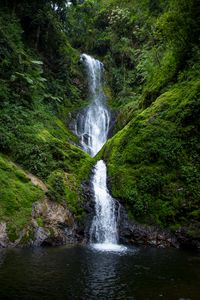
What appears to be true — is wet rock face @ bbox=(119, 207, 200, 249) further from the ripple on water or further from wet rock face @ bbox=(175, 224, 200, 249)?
the ripple on water

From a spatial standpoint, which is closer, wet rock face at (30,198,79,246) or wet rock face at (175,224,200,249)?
wet rock face at (30,198,79,246)

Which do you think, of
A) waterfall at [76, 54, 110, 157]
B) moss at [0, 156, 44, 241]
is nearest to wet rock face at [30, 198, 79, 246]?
moss at [0, 156, 44, 241]

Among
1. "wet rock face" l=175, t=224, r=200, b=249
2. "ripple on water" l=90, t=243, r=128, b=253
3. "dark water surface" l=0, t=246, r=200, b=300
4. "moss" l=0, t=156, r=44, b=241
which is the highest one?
"moss" l=0, t=156, r=44, b=241

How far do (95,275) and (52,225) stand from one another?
6.49m

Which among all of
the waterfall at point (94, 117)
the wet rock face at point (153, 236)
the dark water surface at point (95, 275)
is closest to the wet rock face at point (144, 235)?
the wet rock face at point (153, 236)

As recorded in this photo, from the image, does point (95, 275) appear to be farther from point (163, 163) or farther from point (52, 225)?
point (163, 163)

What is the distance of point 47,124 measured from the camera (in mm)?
25016

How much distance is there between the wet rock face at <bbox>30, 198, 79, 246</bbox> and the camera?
51.7 feet

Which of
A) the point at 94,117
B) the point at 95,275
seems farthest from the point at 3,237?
the point at 94,117

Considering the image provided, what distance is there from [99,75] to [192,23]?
17.5 meters

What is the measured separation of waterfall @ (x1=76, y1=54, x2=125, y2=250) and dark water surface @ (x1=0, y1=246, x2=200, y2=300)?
3268mm

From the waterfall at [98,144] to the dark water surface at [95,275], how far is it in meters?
3.27

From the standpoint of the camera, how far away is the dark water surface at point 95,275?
340 inches

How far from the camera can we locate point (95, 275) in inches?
409
